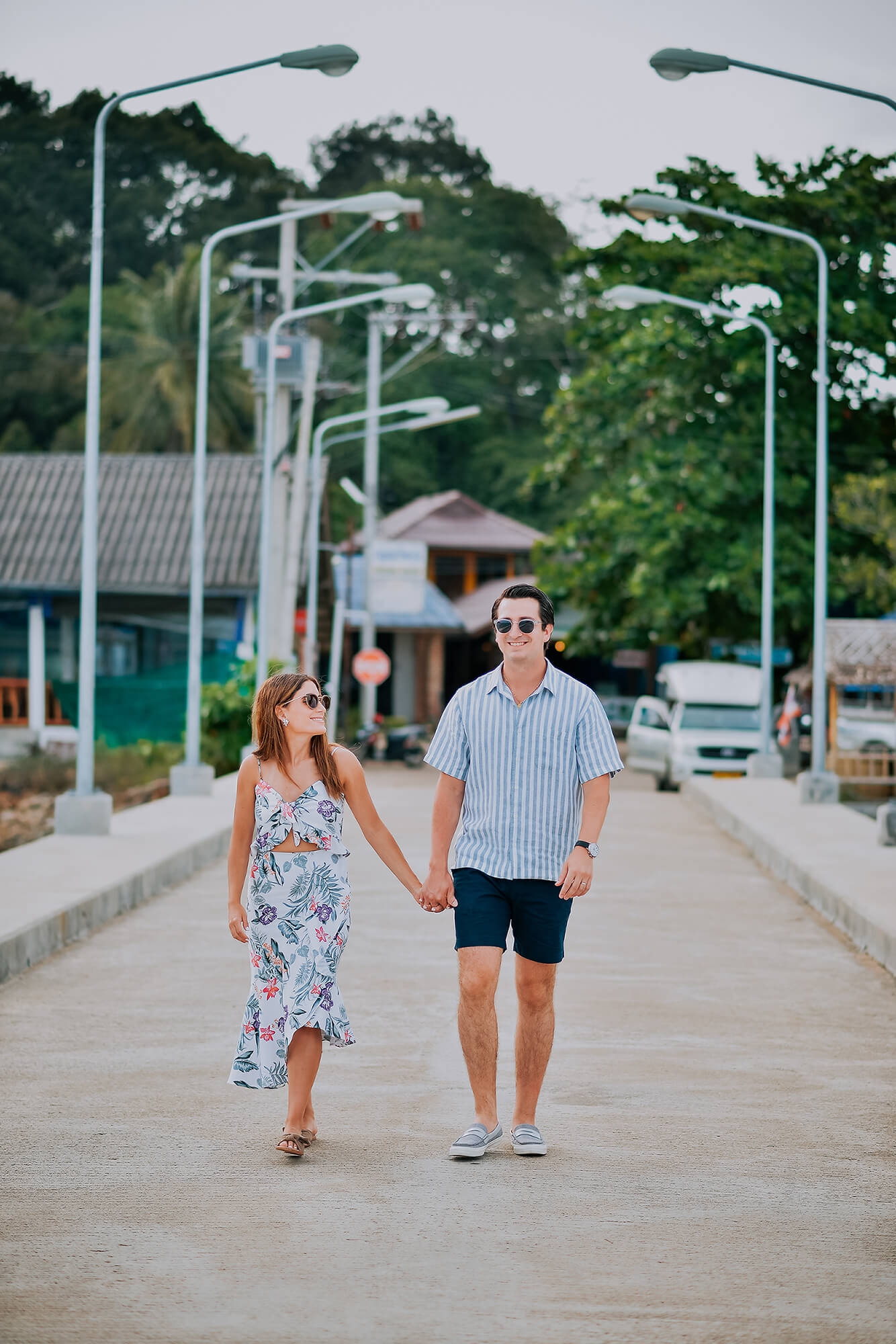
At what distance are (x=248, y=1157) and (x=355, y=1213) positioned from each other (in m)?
0.85

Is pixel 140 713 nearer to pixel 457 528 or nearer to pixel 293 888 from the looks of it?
pixel 293 888

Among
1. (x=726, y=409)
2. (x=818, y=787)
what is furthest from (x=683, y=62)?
(x=726, y=409)

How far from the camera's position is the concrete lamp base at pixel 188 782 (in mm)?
22078

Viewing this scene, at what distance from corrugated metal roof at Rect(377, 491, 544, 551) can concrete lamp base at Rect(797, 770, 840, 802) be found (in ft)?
112

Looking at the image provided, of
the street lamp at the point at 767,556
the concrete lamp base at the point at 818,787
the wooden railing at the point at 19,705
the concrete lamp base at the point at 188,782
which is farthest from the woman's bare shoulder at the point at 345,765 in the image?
the wooden railing at the point at 19,705

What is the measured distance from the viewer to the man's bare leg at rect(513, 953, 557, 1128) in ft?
20.5

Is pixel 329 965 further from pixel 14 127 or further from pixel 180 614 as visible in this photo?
pixel 14 127

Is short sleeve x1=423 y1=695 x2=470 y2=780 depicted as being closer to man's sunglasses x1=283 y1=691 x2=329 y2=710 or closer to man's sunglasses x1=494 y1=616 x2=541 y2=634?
man's sunglasses x1=494 y1=616 x2=541 y2=634

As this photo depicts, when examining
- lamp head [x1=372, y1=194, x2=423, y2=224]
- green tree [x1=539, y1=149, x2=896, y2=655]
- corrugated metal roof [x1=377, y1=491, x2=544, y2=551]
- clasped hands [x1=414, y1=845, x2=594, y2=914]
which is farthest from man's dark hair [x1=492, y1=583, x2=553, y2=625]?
corrugated metal roof [x1=377, y1=491, x2=544, y2=551]

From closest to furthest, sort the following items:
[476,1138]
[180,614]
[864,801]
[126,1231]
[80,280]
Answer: [126,1231]
[476,1138]
[864,801]
[180,614]
[80,280]

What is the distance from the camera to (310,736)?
6281 millimetres

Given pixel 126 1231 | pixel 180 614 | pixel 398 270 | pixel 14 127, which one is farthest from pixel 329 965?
pixel 14 127

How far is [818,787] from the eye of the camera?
22.5 m

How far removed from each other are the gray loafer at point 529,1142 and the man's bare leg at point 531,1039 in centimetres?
7
